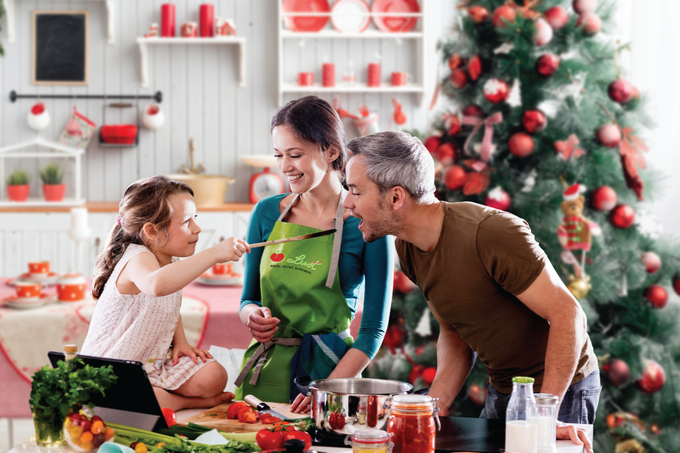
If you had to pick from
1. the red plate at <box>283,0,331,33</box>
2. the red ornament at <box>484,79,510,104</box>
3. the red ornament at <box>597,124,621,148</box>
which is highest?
the red plate at <box>283,0,331,33</box>

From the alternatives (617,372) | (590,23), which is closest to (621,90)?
(590,23)

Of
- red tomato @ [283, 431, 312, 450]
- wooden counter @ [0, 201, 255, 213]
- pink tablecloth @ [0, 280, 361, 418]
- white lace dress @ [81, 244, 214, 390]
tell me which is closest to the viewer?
red tomato @ [283, 431, 312, 450]

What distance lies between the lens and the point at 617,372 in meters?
2.62

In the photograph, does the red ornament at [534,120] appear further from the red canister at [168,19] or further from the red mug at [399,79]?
the red canister at [168,19]

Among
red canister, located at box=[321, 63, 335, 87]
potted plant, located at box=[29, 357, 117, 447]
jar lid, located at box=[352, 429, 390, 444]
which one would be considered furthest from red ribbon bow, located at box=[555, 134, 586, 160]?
red canister, located at box=[321, 63, 335, 87]

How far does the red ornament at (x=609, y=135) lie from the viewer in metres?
2.55

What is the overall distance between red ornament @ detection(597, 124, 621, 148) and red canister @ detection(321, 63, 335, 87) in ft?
7.84

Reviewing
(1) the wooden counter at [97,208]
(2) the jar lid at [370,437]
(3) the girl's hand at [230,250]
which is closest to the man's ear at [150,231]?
(3) the girl's hand at [230,250]

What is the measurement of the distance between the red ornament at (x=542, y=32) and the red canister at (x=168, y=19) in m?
2.85

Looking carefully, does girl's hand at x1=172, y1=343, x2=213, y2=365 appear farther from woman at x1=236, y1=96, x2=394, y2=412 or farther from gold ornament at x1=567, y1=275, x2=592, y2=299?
gold ornament at x1=567, y1=275, x2=592, y2=299

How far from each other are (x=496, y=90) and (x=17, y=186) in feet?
10.5

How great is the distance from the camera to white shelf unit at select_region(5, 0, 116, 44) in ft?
14.9

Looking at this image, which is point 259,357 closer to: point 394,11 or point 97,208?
point 97,208

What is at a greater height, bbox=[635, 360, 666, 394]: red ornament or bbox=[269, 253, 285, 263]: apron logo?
bbox=[269, 253, 285, 263]: apron logo
